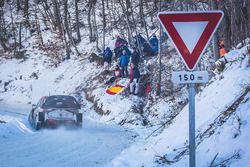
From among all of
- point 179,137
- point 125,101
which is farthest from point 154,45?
point 179,137

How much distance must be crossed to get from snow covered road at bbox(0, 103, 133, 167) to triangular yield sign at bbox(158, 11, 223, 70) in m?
6.33

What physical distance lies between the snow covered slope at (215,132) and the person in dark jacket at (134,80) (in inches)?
368

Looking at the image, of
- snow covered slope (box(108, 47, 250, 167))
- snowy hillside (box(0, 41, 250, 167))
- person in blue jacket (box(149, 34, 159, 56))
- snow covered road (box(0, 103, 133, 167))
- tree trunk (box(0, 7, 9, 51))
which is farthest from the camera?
tree trunk (box(0, 7, 9, 51))

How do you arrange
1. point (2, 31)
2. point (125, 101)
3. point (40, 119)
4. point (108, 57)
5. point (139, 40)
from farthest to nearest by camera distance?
point (2, 31) → point (108, 57) → point (139, 40) → point (125, 101) → point (40, 119)

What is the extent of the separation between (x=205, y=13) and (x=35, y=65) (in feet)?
124

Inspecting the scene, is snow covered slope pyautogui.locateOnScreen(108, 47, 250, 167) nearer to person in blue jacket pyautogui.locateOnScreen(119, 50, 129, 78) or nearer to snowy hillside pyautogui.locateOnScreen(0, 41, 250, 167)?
snowy hillside pyautogui.locateOnScreen(0, 41, 250, 167)

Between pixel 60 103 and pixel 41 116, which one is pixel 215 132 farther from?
pixel 60 103

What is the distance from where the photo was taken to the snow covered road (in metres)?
11.2

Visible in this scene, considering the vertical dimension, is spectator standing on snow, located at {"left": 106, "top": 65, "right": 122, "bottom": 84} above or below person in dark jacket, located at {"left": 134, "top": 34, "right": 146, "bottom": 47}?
below

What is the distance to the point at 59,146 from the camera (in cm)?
1347

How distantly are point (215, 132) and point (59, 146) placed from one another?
19.4ft

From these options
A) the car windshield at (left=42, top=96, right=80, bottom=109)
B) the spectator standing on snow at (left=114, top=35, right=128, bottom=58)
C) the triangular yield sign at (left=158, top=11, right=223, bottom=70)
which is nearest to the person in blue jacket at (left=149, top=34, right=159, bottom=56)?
the spectator standing on snow at (left=114, top=35, right=128, bottom=58)

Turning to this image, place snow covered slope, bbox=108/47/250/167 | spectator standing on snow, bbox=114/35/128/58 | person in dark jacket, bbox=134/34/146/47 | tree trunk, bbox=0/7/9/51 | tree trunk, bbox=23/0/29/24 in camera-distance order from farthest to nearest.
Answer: tree trunk, bbox=23/0/29/24 < tree trunk, bbox=0/7/9/51 < spectator standing on snow, bbox=114/35/128/58 < person in dark jacket, bbox=134/34/146/47 < snow covered slope, bbox=108/47/250/167

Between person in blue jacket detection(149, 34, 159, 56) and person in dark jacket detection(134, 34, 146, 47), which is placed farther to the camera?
person in blue jacket detection(149, 34, 159, 56)
